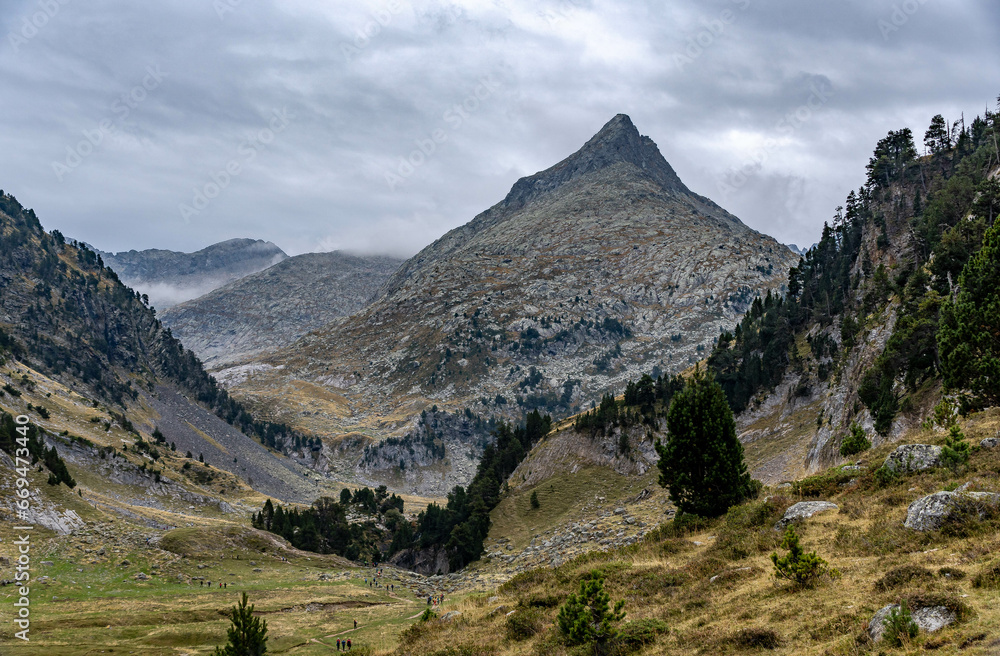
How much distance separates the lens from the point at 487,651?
686 inches

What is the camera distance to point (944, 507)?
50.1 feet

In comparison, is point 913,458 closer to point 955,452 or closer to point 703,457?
point 955,452

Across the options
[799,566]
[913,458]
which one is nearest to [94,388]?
[799,566]

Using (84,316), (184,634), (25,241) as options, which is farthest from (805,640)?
(25,241)

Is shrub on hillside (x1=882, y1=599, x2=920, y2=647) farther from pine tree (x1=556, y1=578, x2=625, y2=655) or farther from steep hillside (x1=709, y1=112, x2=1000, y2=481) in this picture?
steep hillside (x1=709, y1=112, x2=1000, y2=481)

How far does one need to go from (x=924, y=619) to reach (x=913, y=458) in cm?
1307

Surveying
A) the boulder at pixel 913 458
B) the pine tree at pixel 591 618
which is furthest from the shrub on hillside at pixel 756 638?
the boulder at pixel 913 458

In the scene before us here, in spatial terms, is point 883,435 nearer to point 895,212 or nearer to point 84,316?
point 895,212

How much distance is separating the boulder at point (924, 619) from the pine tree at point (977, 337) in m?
20.0

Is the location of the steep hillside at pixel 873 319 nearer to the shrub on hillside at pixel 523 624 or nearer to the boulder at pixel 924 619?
the boulder at pixel 924 619

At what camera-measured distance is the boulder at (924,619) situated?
1020cm

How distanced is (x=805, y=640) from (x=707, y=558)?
847cm

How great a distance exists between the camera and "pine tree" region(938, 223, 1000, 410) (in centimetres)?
2512

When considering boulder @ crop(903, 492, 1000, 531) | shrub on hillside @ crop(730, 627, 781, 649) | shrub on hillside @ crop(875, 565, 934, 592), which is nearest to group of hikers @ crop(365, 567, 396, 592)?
shrub on hillside @ crop(730, 627, 781, 649)
